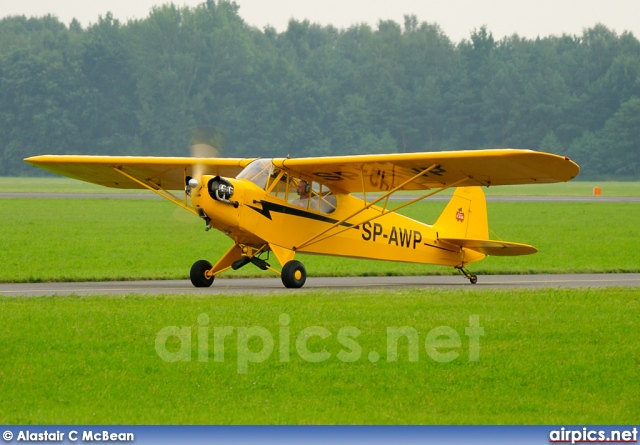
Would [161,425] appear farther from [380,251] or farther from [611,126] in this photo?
[611,126]

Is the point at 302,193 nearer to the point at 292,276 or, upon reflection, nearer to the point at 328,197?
the point at 328,197

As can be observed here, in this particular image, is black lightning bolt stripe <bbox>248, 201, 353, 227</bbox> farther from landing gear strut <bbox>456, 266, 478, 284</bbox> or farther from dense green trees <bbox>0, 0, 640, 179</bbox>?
dense green trees <bbox>0, 0, 640, 179</bbox>

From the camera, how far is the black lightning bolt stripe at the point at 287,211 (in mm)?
18236

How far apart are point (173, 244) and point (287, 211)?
1137 centimetres

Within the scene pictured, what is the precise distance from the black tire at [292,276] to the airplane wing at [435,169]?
5.73ft

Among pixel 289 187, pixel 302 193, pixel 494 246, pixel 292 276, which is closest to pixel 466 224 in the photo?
pixel 494 246

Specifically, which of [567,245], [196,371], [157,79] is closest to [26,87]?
[157,79]

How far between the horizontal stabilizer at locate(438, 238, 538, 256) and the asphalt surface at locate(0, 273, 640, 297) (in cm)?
56

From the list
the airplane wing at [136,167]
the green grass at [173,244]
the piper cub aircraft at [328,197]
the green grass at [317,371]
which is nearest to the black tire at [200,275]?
the piper cub aircraft at [328,197]

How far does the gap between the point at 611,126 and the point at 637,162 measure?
14.5 feet

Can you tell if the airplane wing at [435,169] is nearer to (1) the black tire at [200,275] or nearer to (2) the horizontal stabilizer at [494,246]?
(2) the horizontal stabilizer at [494,246]

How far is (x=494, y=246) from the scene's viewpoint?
811 inches

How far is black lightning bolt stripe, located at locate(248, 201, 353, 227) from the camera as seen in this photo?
18.2 meters

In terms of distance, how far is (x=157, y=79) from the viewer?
104188 millimetres
